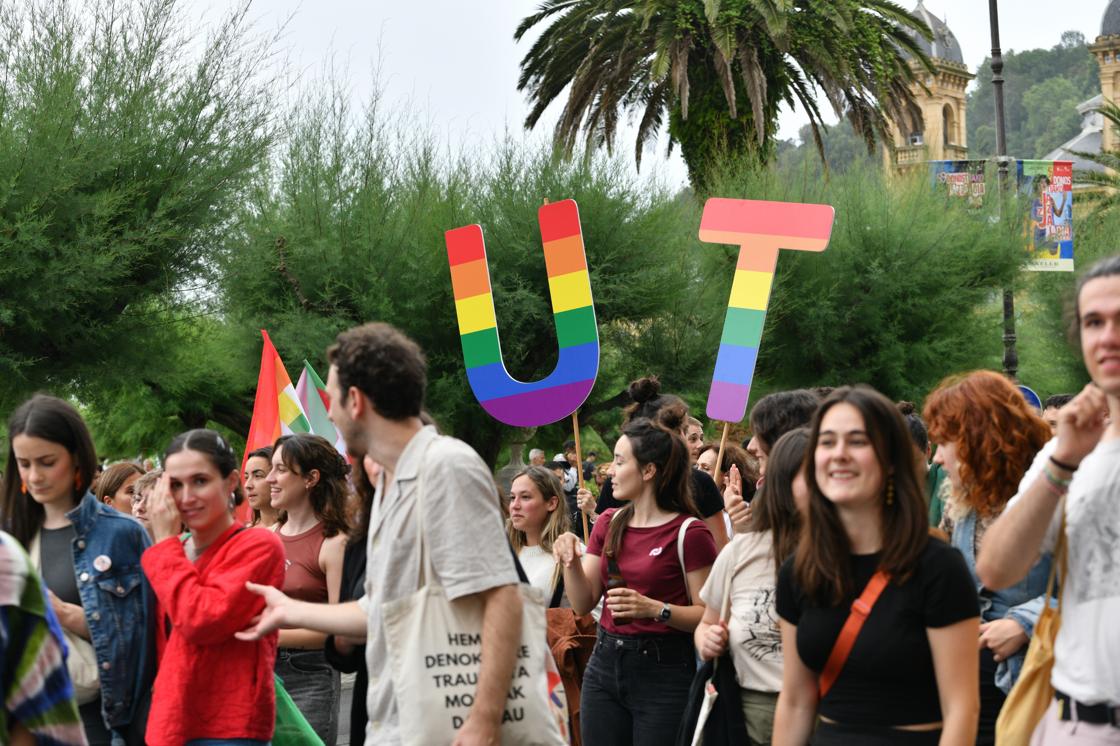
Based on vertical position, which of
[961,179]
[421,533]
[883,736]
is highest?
[961,179]

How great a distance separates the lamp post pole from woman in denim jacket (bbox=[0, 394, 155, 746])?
748 inches

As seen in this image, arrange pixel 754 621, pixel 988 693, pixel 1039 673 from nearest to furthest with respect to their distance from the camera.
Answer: pixel 1039 673 → pixel 988 693 → pixel 754 621

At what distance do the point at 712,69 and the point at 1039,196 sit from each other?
6.13m

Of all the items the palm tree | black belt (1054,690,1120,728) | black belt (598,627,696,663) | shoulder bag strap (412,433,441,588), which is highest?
the palm tree

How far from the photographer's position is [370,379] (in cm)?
351

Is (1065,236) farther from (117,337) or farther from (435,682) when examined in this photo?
(435,682)

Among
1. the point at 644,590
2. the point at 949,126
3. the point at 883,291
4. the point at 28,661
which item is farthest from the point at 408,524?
the point at 949,126

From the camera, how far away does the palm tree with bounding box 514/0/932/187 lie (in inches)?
938

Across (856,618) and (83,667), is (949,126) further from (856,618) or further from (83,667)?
(856,618)

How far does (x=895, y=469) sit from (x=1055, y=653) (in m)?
0.61

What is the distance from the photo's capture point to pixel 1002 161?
2480cm

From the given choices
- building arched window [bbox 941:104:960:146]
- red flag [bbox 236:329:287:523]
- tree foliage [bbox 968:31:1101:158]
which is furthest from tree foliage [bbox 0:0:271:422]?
tree foliage [bbox 968:31:1101:158]

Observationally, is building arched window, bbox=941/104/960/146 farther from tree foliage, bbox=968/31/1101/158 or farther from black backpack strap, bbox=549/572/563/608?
black backpack strap, bbox=549/572/563/608

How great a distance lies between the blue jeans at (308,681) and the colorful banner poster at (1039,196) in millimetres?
20756
